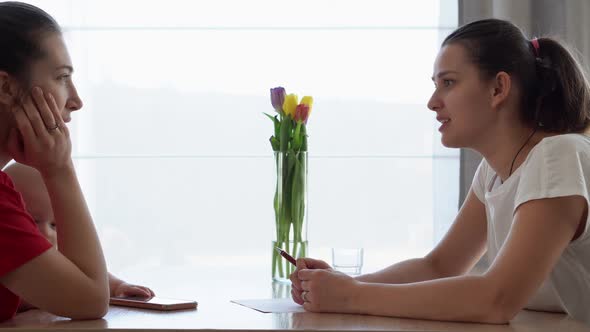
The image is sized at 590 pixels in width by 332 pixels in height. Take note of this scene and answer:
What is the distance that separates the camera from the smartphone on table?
134cm

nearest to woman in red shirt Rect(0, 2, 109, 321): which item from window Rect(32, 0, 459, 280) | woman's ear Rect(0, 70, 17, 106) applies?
woman's ear Rect(0, 70, 17, 106)

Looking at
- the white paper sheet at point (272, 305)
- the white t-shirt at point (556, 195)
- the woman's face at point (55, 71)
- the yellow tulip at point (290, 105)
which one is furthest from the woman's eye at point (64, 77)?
the white t-shirt at point (556, 195)

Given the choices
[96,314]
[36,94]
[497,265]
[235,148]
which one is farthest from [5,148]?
[235,148]

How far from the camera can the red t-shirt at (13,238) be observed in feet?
3.84

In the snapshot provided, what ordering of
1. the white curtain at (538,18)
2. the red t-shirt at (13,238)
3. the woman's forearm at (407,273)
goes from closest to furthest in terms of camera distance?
the red t-shirt at (13,238)
the woman's forearm at (407,273)
the white curtain at (538,18)

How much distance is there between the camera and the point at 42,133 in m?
1.29

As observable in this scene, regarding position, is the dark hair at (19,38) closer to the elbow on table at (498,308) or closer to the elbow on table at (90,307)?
the elbow on table at (90,307)

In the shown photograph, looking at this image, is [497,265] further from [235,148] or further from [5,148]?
[235,148]

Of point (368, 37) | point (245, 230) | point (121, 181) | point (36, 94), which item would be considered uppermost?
point (368, 37)

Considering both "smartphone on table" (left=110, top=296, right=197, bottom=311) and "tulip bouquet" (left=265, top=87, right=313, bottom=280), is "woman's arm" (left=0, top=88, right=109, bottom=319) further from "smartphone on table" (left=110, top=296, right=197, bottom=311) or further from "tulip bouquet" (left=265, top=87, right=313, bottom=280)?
"tulip bouquet" (left=265, top=87, right=313, bottom=280)

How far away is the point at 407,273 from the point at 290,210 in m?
0.30

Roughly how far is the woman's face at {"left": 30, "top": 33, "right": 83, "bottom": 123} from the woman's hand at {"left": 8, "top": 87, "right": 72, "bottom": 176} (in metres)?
0.03

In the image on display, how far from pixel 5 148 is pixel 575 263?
40.4 inches

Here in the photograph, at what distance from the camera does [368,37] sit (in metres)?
2.86
